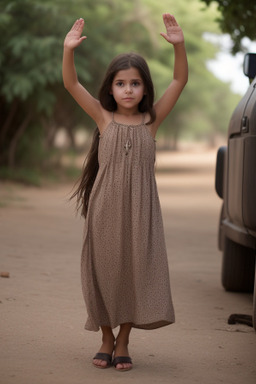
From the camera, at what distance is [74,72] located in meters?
4.30

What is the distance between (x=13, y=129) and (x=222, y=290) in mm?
17046

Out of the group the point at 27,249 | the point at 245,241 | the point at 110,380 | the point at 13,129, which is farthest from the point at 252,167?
the point at 13,129

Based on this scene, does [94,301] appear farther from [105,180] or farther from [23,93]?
[23,93]

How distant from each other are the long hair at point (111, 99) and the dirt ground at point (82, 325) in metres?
0.89

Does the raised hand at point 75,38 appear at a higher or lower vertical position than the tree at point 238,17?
lower

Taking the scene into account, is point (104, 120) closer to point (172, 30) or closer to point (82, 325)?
point (172, 30)

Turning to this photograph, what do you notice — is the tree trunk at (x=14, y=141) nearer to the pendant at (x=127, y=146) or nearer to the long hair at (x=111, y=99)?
the long hair at (x=111, y=99)

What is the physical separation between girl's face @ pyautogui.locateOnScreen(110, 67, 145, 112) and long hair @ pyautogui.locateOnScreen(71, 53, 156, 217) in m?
0.02

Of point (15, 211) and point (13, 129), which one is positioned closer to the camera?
point (15, 211)

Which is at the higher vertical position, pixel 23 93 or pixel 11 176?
pixel 23 93

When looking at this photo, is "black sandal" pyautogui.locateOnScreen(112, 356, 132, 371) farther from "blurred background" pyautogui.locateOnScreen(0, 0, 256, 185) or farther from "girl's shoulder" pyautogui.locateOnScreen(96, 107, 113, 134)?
"blurred background" pyautogui.locateOnScreen(0, 0, 256, 185)

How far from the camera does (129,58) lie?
4297 millimetres

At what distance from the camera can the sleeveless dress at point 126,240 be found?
4160 millimetres

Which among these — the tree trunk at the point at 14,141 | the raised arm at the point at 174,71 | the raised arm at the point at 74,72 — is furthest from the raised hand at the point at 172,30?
the tree trunk at the point at 14,141
